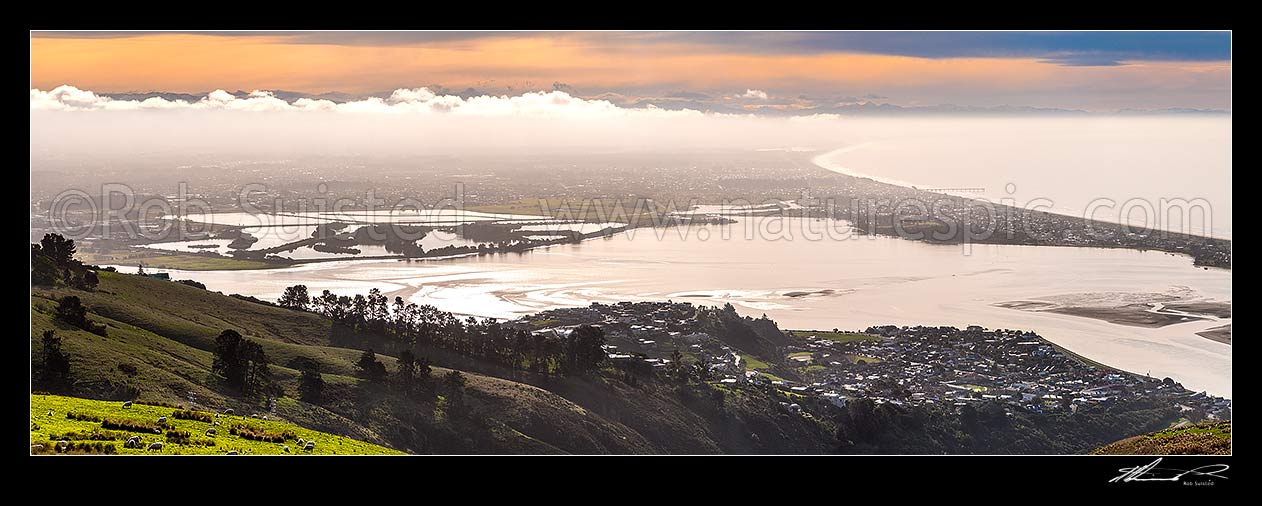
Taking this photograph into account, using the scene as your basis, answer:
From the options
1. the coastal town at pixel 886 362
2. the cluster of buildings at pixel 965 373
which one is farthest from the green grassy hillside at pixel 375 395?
the cluster of buildings at pixel 965 373

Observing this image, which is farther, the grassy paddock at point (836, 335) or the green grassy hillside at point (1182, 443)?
the grassy paddock at point (836, 335)

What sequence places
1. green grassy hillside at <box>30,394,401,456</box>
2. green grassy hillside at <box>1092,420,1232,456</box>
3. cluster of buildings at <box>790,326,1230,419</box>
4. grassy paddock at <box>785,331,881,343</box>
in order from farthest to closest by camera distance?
grassy paddock at <box>785,331,881,343</box> < cluster of buildings at <box>790,326,1230,419</box> < green grassy hillside at <box>1092,420,1232,456</box> < green grassy hillside at <box>30,394,401,456</box>

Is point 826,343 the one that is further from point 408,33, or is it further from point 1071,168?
point 408,33

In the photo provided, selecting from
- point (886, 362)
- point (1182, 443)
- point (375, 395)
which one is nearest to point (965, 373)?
point (886, 362)

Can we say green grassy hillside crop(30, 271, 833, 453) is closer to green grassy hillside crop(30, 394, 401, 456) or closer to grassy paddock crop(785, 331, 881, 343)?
green grassy hillside crop(30, 394, 401, 456)

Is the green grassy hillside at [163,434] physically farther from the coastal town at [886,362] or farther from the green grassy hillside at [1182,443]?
the green grassy hillside at [1182,443]

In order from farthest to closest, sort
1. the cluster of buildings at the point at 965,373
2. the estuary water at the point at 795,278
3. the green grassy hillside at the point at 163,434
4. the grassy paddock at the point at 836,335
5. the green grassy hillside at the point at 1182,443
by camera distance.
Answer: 1. the grassy paddock at the point at 836,335
2. the estuary water at the point at 795,278
3. the cluster of buildings at the point at 965,373
4. the green grassy hillside at the point at 1182,443
5. the green grassy hillside at the point at 163,434

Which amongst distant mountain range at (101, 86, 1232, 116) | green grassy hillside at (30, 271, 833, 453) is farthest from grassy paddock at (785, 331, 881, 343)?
distant mountain range at (101, 86, 1232, 116)

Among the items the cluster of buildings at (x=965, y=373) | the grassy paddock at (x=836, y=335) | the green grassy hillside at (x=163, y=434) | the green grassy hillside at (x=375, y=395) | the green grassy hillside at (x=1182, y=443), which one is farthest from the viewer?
the grassy paddock at (x=836, y=335)

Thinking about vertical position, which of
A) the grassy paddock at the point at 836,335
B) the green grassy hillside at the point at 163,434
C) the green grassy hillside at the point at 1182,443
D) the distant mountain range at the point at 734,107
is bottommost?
the green grassy hillside at the point at 1182,443
